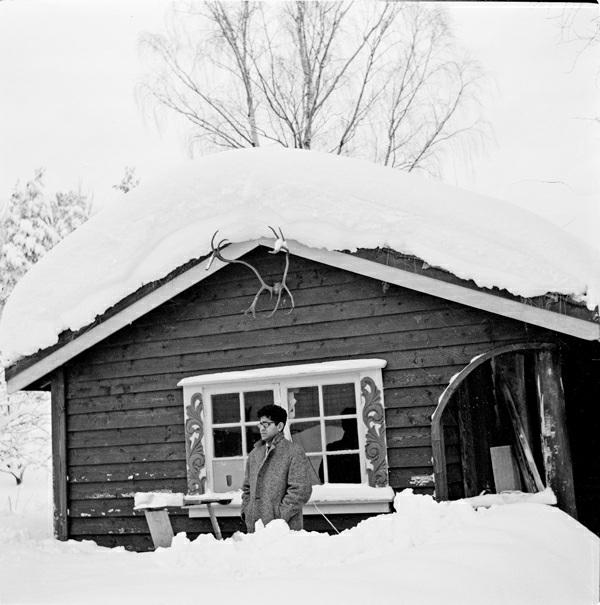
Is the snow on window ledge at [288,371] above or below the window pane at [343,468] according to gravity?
above

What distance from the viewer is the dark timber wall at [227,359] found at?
23.8 ft

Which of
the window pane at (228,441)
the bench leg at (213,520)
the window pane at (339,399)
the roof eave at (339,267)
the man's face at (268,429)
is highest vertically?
the roof eave at (339,267)

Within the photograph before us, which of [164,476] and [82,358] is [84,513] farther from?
[82,358]

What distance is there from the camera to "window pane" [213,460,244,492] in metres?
7.86

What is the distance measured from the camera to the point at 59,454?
8523mm

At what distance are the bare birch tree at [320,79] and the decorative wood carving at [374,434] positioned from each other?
13.1 meters

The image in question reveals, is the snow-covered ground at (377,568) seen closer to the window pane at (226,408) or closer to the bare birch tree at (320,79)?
the window pane at (226,408)

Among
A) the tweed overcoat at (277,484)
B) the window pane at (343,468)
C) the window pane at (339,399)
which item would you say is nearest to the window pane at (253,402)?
the window pane at (339,399)

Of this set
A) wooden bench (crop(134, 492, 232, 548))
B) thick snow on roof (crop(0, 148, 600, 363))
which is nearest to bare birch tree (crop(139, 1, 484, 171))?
thick snow on roof (crop(0, 148, 600, 363))

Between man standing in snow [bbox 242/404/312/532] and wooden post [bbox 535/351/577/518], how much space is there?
2.16 meters

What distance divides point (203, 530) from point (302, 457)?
2.74 metres

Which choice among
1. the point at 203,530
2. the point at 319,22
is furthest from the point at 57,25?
the point at 319,22

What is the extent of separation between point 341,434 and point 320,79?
13.6 meters

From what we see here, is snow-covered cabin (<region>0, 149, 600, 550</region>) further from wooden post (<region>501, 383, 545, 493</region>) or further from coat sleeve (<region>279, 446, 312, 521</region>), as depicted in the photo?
coat sleeve (<region>279, 446, 312, 521</region>)
